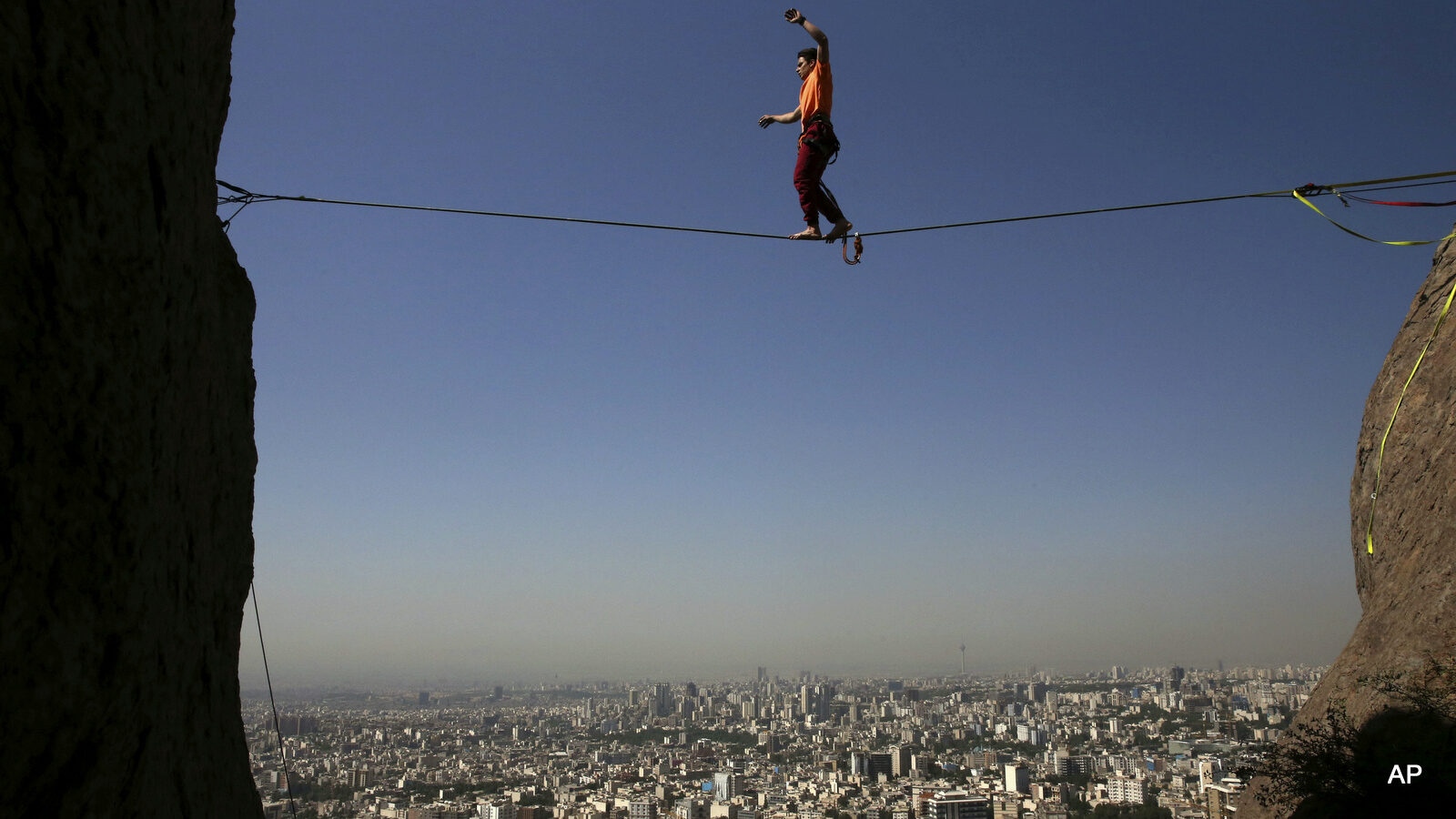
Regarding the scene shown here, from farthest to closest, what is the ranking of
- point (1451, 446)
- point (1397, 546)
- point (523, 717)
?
1. point (523, 717)
2. point (1397, 546)
3. point (1451, 446)

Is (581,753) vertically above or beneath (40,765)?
beneath

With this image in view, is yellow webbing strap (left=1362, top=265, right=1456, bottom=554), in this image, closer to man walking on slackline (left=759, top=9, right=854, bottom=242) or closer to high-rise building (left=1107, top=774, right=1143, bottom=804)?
man walking on slackline (left=759, top=9, right=854, bottom=242)

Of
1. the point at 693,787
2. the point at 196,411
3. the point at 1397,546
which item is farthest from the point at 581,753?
the point at 196,411

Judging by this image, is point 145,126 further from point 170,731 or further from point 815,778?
point 815,778

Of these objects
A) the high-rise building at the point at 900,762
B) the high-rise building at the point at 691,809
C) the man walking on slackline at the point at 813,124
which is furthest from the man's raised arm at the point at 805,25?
the high-rise building at the point at 900,762

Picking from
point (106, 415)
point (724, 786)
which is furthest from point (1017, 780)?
point (106, 415)

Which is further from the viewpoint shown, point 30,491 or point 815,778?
point 815,778
